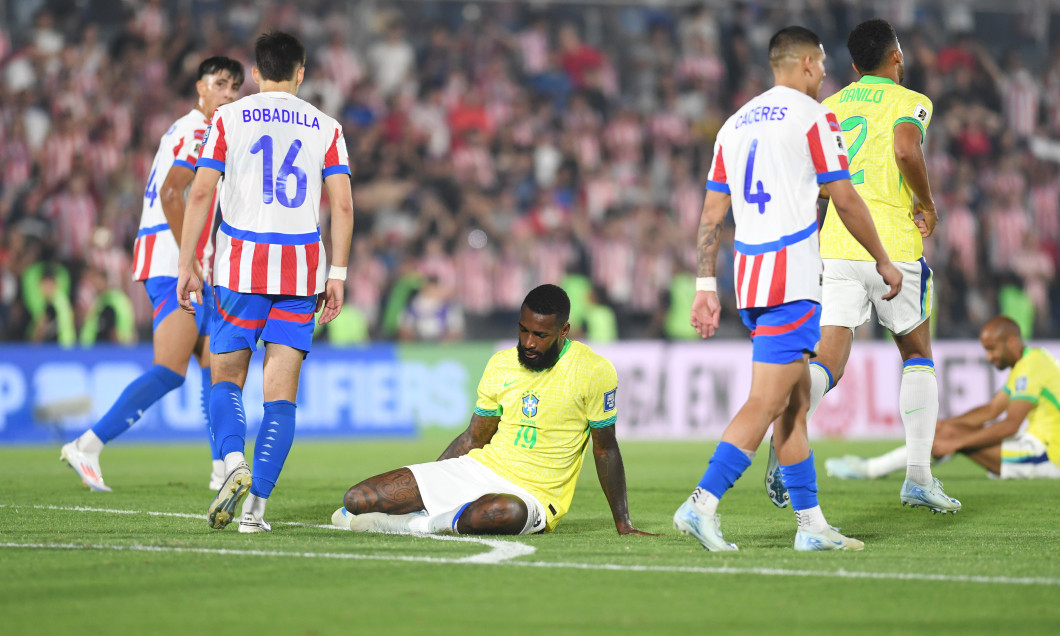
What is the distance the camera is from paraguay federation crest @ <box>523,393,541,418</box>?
5.91 meters

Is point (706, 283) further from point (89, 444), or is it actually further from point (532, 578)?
point (89, 444)

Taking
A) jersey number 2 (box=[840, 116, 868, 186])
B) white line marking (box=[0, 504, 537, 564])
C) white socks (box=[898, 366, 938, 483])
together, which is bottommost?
white line marking (box=[0, 504, 537, 564])

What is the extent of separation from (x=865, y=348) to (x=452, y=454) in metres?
10.2

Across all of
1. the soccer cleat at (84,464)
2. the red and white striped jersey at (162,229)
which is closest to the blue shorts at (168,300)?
the red and white striped jersey at (162,229)

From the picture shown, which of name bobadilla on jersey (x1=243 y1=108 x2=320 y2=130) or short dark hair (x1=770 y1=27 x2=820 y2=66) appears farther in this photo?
name bobadilla on jersey (x1=243 y1=108 x2=320 y2=130)

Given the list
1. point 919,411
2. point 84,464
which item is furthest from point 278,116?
point 919,411

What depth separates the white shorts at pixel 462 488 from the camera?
5820 mm

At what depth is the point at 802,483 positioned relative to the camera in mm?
5273

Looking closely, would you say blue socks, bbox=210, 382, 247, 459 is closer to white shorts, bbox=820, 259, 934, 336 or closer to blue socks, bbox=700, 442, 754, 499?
blue socks, bbox=700, 442, 754, 499

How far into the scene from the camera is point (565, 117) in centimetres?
1905

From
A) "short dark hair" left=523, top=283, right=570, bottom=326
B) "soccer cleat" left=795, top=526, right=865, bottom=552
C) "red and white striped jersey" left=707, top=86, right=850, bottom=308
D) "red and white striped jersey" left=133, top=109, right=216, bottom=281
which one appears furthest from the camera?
"red and white striped jersey" left=133, top=109, right=216, bottom=281

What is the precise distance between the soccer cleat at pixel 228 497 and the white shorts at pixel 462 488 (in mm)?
785

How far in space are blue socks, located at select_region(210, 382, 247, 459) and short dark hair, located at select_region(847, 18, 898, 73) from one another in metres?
3.59

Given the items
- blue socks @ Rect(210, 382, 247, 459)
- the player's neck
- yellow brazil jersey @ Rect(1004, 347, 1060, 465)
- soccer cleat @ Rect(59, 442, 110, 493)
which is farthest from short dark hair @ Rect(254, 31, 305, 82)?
yellow brazil jersey @ Rect(1004, 347, 1060, 465)
